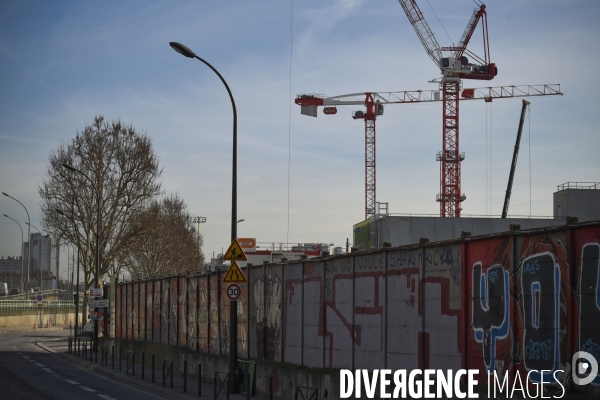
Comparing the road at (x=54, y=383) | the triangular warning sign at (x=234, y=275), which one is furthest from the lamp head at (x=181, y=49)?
the road at (x=54, y=383)

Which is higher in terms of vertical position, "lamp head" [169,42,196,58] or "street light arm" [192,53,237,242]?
"lamp head" [169,42,196,58]

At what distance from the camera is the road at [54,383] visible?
70.3 feet

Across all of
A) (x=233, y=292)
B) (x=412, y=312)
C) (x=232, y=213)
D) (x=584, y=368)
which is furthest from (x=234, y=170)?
(x=584, y=368)

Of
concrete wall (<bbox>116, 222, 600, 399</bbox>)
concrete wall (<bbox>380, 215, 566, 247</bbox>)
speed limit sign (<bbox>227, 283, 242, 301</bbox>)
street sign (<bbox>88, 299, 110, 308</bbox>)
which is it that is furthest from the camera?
concrete wall (<bbox>380, 215, 566, 247</bbox>)

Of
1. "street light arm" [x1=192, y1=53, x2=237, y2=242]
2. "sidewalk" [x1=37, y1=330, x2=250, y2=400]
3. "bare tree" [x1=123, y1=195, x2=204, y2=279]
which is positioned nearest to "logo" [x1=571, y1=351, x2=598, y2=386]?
"sidewalk" [x1=37, y1=330, x2=250, y2=400]

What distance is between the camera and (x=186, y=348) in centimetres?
2841

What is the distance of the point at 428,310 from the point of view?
14.5m

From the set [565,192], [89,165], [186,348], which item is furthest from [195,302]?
[565,192]

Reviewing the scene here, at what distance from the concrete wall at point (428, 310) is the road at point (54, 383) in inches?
137

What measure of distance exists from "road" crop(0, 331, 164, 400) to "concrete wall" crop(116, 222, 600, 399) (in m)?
3.48

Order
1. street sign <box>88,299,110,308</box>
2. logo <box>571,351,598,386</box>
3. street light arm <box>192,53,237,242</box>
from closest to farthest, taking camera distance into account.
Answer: logo <box>571,351,598,386</box> < street light arm <box>192,53,237,242</box> < street sign <box>88,299,110,308</box>

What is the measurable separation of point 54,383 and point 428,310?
620 inches

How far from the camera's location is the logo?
1036 centimetres

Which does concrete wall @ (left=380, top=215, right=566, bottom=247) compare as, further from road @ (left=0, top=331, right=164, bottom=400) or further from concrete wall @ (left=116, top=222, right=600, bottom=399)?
concrete wall @ (left=116, top=222, right=600, bottom=399)
